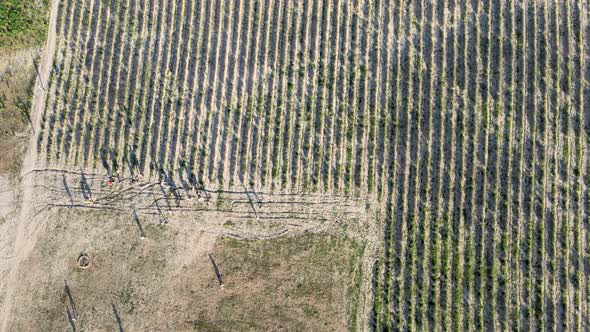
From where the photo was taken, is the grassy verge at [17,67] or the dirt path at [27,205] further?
the grassy verge at [17,67]

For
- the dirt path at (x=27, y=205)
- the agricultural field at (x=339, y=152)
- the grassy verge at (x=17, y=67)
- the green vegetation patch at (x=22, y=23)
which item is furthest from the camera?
the green vegetation patch at (x=22, y=23)

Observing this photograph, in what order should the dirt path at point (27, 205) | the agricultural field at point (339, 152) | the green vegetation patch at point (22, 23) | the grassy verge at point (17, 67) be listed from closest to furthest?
the agricultural field at point (339, 152) → the dirt path at point (27, 205) → the grassy verge at point (17, 67) → the green vegetation patch at point (22, 23)

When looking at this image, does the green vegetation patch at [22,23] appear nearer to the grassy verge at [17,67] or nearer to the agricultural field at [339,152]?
the grassy verge at [17,67]

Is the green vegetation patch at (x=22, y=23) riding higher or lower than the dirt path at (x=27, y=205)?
higher

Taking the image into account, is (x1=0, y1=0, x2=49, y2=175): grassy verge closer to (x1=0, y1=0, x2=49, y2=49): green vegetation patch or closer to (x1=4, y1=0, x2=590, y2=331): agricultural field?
(x1=0, y1=0, x2=49, y2=49): green vegetation patch

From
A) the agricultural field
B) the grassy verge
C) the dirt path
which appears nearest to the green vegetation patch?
the grassy verge

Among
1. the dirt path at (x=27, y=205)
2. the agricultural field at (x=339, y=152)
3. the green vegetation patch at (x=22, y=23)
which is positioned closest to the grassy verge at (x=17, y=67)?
the green vegetation patch at (x=22, y=23)
